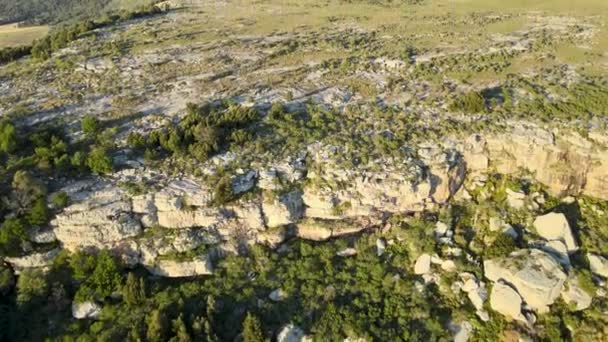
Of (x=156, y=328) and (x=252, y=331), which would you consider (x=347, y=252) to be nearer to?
(x=252, y=331)

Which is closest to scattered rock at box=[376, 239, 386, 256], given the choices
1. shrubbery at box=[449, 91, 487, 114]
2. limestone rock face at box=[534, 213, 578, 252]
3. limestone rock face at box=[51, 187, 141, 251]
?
limestone rock face at box=[534, 213, 578, 252]

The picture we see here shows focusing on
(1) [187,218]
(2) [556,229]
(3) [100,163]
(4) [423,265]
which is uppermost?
(3) [100,163]

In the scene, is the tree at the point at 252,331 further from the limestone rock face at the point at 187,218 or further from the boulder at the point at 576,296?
the boulder at the point at 576,296

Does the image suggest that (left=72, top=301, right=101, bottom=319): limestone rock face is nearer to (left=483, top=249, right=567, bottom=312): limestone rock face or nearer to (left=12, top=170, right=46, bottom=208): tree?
(left=12, top=170, right=46, bottom=208): tree

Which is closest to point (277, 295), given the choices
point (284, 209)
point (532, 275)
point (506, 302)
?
point (284, 209)

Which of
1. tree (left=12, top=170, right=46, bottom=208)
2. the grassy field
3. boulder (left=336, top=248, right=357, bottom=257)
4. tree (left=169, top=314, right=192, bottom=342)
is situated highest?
the grassy field

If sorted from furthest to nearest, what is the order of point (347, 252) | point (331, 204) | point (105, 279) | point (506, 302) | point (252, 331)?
1. point (331, 204)
2. point (347, 252)
3. point (105, 279)
4. point (506, 302)
5. point (252, 331)
